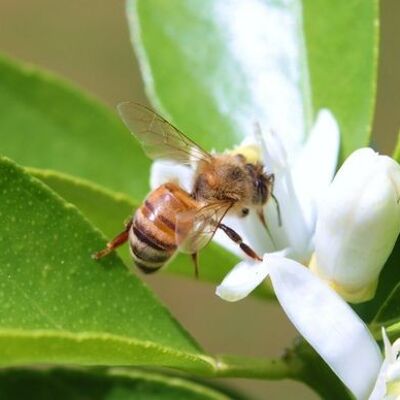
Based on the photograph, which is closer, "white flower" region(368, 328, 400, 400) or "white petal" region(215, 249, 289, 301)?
"white flower" region(368, 328, 400, 400)

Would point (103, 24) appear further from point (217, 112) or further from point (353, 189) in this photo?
point (353, 189)

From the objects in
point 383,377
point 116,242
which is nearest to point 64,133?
point 116,242

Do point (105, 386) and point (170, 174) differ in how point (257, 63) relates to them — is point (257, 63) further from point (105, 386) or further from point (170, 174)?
point (105, 386)

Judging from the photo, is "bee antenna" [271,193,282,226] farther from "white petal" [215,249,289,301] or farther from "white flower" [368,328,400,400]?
"white flower" [368,328,400,400]

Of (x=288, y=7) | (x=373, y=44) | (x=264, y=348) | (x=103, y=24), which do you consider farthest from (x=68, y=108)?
(x=103, y=24)

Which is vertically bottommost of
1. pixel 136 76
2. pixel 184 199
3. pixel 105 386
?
pixel 136 76

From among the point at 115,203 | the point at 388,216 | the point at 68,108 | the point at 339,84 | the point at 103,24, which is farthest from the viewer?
the point at 103,24

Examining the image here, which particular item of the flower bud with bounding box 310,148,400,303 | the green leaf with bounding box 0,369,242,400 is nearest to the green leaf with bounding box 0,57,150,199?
the green leaf with bounding box 0,369,242,400
